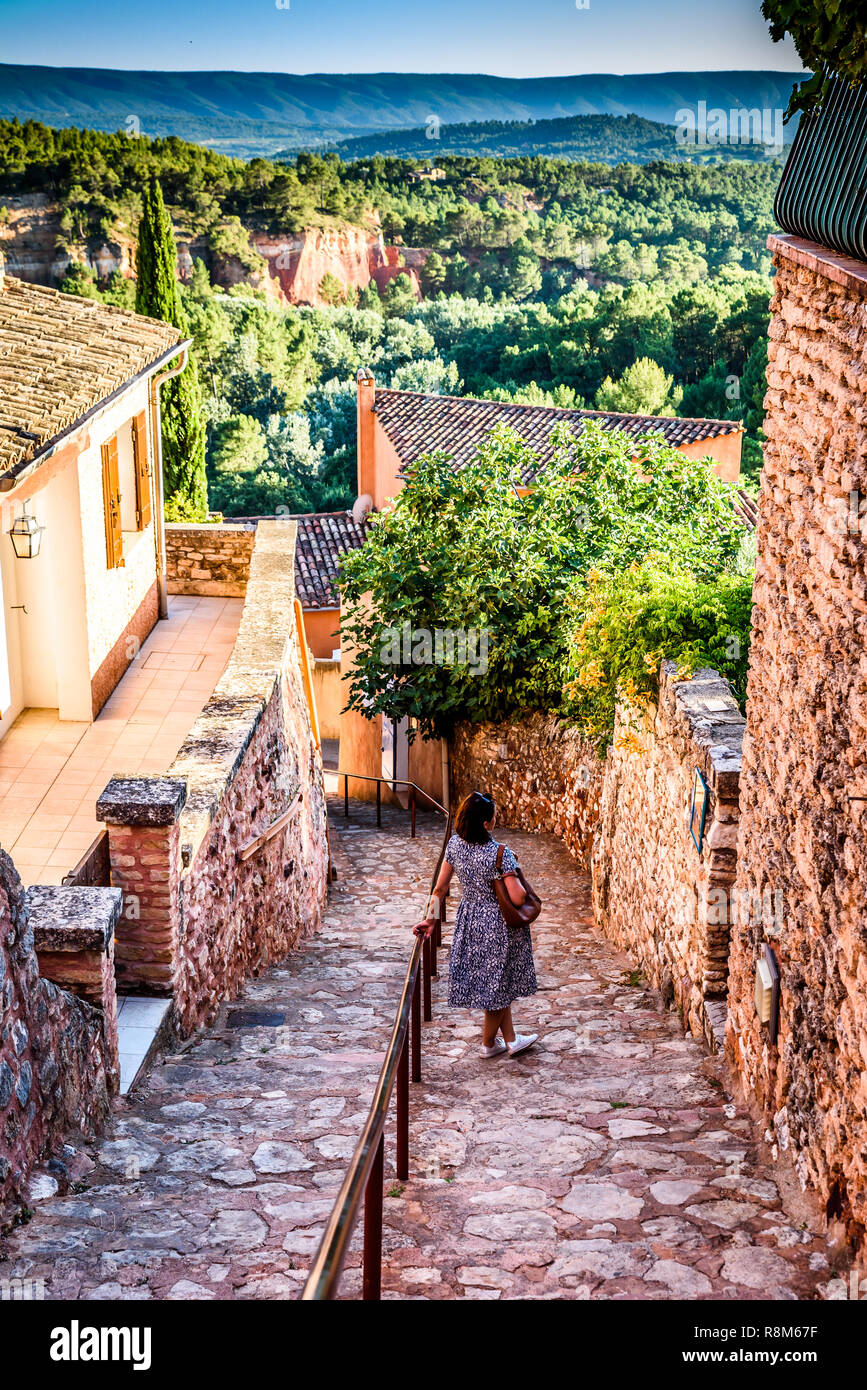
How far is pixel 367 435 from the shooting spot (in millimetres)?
31656

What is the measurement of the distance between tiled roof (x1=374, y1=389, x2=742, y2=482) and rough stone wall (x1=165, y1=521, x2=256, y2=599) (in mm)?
15417

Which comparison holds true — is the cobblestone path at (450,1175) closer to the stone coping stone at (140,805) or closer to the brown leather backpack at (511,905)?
the brown leather backpack at (511,905)

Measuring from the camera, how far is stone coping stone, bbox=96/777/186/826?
520 cm

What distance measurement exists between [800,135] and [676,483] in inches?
397

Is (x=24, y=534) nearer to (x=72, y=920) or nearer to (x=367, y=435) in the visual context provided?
(x=72, y=920)

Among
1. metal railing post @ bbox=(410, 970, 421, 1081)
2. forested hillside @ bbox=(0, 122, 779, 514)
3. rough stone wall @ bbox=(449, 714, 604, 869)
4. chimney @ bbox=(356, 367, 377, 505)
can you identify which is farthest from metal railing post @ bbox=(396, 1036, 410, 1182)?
forested hillside @ bbox=(0, 122, 779, 514)

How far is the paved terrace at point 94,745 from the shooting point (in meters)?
6.82

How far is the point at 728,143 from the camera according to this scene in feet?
248

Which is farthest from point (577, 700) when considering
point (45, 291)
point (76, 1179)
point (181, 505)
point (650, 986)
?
point (181, 505)

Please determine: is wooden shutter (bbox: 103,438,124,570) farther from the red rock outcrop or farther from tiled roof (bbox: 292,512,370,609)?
the red rock outcrop

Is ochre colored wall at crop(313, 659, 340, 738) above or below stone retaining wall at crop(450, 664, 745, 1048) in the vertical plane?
below

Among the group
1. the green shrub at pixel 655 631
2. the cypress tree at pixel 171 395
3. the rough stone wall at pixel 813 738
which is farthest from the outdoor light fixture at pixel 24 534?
the cypress tree at pixel 171 395

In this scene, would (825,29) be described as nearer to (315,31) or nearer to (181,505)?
(181,505)

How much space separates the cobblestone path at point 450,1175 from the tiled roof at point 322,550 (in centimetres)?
2219
